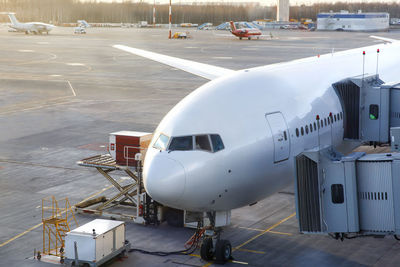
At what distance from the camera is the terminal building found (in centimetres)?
18750

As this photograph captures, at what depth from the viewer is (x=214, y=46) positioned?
116 metres

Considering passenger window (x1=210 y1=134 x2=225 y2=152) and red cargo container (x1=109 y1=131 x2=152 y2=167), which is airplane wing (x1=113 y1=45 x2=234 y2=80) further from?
passenger window (x1=210 y1=134 x2=225 y2=152)

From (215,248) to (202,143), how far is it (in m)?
3.85

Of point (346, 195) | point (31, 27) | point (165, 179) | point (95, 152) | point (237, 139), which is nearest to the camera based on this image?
point (165, 179)

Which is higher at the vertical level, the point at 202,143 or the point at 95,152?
the point at 202,143

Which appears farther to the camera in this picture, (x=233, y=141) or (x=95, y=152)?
(x=95, y=152)

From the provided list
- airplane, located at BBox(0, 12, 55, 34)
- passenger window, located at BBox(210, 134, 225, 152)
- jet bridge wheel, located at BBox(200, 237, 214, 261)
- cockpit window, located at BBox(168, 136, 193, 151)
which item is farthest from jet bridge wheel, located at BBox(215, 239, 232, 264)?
airplane, located at BBox(0, 12, 55, 34)

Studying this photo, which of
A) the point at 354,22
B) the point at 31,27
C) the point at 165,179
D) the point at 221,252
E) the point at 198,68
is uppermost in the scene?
the point at 354,22

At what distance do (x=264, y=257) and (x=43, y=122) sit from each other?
28.4 meters

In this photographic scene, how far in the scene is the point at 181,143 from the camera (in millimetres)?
17000

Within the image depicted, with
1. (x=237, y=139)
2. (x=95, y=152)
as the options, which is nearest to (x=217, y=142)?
(x=237, y=139)

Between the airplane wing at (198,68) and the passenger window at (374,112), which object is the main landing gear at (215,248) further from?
the airplane wing at (198,68)

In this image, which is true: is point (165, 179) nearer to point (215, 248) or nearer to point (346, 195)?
point (215, 248)

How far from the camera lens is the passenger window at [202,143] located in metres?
16.9
